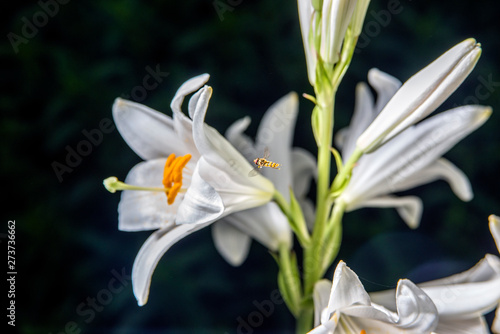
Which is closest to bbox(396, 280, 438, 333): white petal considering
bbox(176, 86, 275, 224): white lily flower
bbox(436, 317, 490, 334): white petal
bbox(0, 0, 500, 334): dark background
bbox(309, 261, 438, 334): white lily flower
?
bbox(309, 261, 438, 334): white lily flower

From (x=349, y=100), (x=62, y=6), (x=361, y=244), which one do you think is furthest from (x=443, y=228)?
(x=62, y=6)

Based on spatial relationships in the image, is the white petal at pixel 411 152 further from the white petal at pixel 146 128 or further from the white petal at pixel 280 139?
the white petal at pixel 146 128

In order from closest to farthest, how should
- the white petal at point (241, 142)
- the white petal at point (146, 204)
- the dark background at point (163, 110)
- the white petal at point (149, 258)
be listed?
the white petal at point (149, 258)
the white petal at point (146, 204)
the white petal at point (241, 142)
the dark background at point (163, 110)

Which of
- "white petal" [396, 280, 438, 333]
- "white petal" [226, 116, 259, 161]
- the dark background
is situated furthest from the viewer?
the dark background

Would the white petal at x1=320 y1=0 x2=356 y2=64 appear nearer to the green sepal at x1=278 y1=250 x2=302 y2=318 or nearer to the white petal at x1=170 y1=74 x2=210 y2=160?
the white petal at x1=170 y1=74 x2=210 y2=160

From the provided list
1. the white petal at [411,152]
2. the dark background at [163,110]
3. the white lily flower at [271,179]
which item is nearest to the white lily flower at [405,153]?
the white petal at [411,152]
